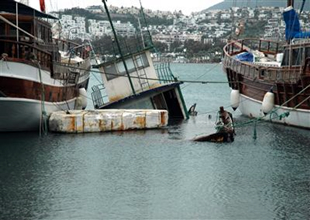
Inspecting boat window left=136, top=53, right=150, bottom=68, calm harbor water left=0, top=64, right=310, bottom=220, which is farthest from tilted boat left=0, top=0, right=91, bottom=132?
boat window left=136, top=53, right=150, bottom=68

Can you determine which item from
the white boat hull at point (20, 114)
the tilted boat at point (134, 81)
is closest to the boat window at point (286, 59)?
the tilted boat at point (134, 81)

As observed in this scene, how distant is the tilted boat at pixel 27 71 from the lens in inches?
1302

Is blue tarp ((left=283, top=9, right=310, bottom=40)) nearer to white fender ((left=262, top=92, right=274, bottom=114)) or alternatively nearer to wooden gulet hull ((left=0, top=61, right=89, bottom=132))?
white fender ((left=262, top=92, right=274, bottom=114))

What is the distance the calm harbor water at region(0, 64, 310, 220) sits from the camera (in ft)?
69.4

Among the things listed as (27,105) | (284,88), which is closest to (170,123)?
(284,88)

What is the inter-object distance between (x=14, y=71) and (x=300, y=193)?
15.3 metres

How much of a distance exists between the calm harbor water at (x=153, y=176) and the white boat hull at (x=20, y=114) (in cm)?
52

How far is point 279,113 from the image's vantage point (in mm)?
40219

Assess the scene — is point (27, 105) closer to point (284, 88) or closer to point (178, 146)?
point (178, 146)

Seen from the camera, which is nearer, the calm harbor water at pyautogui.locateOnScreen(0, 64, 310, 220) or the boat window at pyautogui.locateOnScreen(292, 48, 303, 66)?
the calm harbor water at pyautogui.locateOnScreen(0, 64, 310, 220)

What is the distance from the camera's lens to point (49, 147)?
32.0m

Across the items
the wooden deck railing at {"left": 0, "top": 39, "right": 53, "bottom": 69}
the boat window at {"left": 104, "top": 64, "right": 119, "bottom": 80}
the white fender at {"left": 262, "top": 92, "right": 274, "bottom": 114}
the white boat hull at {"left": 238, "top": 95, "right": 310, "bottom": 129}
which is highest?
the wooden deck railing at {"left": 0, "top": 39, "right": 53, "bottom": 69}

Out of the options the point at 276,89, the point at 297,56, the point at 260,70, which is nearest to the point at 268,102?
the point at 276,89

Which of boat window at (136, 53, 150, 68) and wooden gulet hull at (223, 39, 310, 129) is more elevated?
boat window at (136, 53, 150, 68)
